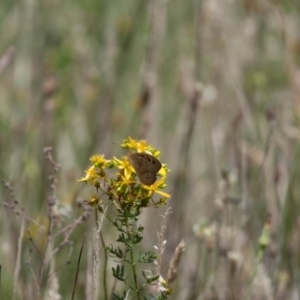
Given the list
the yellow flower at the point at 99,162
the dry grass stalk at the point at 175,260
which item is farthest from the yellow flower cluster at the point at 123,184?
the dry grass stalk at the point at 175,260

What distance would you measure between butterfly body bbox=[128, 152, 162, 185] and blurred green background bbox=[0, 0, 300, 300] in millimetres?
552

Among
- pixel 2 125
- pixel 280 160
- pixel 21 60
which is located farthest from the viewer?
pixel 21 60

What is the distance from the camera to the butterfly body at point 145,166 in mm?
1391

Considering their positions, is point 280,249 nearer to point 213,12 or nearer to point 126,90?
point 213,12

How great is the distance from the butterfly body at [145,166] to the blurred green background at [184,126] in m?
0.55

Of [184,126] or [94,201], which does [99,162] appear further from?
[184,126]

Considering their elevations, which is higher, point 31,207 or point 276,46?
point 276,46

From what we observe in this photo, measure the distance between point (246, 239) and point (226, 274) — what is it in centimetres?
13

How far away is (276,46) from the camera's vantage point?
4.09m

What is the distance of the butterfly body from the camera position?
4.56 ft

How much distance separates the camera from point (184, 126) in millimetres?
3260

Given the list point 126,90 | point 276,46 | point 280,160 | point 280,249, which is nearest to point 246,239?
point 280,249

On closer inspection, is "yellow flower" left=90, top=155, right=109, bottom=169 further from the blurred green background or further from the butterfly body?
the blurred green background

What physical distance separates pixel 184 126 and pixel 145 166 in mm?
1868
